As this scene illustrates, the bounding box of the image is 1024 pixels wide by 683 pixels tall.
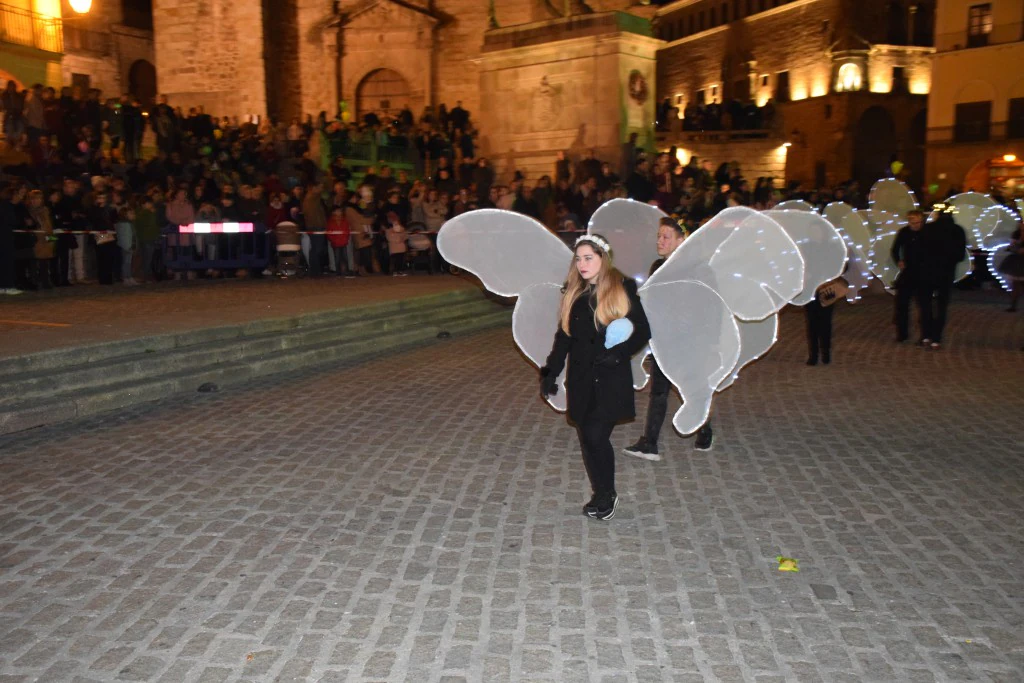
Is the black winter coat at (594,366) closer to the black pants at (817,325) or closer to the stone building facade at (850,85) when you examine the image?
the black pants at (817,325)

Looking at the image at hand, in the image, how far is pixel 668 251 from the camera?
696cm

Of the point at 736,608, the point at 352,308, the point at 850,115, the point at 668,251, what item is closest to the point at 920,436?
the point at 668,251

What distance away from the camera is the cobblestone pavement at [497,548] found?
13.4 ft

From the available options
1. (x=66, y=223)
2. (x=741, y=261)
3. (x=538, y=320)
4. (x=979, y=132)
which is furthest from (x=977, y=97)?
(x=538, y=320)

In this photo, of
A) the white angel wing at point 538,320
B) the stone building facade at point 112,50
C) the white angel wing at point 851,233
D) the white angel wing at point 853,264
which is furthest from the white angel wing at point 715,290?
the stone building facade at point 112,50

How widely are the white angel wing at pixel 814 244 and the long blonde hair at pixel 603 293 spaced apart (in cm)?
270

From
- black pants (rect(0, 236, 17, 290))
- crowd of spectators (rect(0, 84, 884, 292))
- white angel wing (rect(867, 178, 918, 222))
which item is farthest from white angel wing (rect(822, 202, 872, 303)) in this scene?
black pants (rect(0, 236, 17, 290))

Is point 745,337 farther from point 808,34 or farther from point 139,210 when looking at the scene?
point 808,34

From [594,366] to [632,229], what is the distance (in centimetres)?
218

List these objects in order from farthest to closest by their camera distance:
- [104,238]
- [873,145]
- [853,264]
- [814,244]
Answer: [873,145] < [104,238] < [853,264] < [814,244]

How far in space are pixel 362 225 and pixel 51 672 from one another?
1676cm

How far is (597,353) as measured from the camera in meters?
5.63

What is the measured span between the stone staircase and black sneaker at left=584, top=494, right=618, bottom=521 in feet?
17.1

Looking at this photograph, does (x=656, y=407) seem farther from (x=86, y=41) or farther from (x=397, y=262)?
(x=86, y=41)
